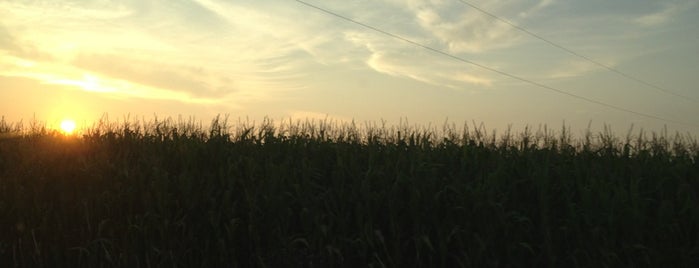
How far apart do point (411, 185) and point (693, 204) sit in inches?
126

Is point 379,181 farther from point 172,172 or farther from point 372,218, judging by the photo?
point 172,172

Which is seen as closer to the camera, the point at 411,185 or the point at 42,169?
the point at 411,185

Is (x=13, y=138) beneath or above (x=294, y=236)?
above

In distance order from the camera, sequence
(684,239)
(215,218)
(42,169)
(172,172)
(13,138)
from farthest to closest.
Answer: (13,138) < (42,169) < (172,172) < (215,218) < (684,239)

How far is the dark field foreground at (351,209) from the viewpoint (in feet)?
20.7

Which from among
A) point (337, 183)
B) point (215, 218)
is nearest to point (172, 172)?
point (215, 218)

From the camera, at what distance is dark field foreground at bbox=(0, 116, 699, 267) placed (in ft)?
20.7

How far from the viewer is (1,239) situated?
304 inches

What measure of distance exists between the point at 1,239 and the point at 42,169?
2.09m

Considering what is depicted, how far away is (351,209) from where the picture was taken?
22.9ft

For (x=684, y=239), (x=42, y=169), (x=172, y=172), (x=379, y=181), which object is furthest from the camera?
(x=42, y=169)

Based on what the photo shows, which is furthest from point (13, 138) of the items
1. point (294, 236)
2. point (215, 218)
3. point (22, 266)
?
point (294, 236)

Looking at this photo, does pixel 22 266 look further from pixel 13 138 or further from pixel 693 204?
pixel 693 204

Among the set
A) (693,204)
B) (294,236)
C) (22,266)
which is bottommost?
(22,266)
